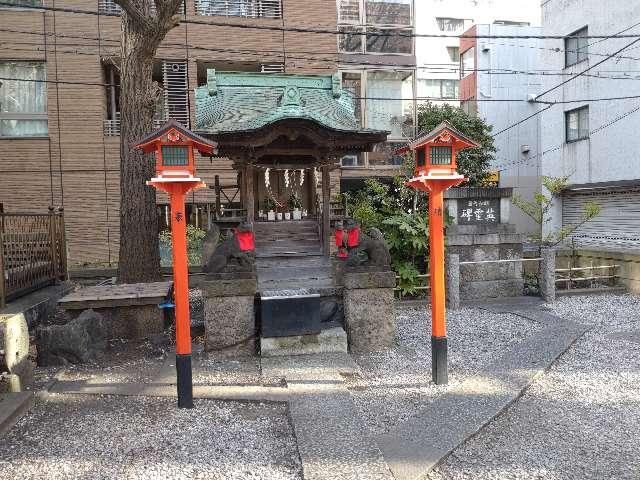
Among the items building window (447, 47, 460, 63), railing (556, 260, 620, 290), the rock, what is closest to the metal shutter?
railing (556, 260, 620, 290)

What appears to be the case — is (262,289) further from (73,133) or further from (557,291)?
(73,133)

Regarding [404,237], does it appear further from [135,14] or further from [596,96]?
[596,96]

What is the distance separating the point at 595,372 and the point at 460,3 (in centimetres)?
3292

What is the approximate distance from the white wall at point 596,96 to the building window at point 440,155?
1194cm

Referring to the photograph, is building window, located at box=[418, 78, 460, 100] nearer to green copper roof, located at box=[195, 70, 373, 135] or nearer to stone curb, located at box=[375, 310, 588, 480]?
green copper roof, located at box=[195, 70, 373, 135]

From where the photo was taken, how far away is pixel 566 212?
60.6ft

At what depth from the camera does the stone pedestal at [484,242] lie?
1202 cm

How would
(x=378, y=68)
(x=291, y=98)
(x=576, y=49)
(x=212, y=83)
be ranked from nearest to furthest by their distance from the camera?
(x=291, y=98)
(x=212, y=83)
(x=576, y=49)
(x=378, y=68)

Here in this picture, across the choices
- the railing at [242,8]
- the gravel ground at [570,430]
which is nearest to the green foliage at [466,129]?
the railing at [242,8]

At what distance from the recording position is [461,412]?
17.4ft

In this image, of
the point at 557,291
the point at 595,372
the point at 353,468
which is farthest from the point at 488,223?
the point at 353,468

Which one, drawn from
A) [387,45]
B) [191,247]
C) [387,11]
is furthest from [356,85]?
[191,247]

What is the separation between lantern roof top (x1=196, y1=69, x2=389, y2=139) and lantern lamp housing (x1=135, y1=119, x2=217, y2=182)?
2.99m

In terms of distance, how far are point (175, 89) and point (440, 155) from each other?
12.9 metres
